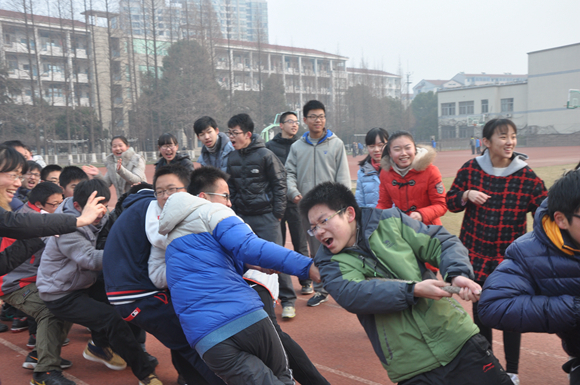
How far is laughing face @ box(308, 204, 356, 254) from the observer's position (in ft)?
7.14

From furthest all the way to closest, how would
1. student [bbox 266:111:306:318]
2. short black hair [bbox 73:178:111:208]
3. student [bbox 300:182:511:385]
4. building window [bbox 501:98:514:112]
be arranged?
building window [bbox 501:98:514:112]
student [bbox 266:111:306:318]
short black hair [bbox 73:178:111:208]
student [bbox 300:182:511:385]

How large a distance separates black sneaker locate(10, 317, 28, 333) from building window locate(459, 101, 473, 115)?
223ft

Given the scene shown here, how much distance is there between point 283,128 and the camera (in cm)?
596

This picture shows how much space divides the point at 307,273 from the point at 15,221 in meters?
1.90

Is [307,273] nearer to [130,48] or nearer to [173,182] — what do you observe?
[173,182]

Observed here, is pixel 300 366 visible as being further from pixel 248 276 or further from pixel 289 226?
pixel 289 226

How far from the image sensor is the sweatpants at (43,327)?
3.64 m

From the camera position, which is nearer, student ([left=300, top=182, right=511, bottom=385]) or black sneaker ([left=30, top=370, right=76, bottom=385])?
student ([left=300, top=182, right=511, bottom=385])

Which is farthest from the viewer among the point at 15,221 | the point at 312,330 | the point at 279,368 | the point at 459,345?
the point at 312,330

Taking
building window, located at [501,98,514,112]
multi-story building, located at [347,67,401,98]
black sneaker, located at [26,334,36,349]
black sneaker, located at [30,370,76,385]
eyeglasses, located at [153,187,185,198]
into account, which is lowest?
black sneaker, located at [26,334,36,349]

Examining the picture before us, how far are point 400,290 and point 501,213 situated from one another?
69.0 inches

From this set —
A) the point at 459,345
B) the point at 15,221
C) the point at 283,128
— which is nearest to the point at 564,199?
the point at 459,345

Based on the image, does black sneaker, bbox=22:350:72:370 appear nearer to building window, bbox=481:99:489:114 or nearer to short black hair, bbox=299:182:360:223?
short black hair, bbox=299:182:360:223

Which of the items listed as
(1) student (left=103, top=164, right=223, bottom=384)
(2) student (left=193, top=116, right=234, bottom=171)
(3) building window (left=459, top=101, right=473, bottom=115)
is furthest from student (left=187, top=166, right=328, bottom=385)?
(3) building window (left=459, top=101, right=473, bottom=115)
